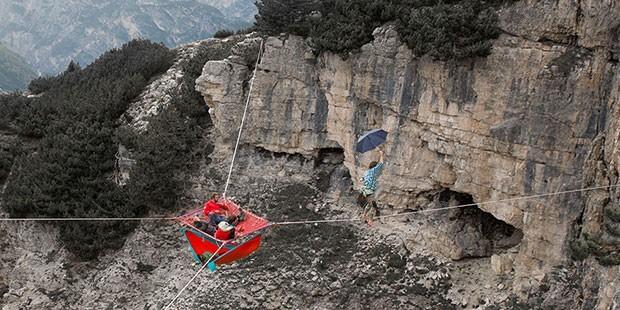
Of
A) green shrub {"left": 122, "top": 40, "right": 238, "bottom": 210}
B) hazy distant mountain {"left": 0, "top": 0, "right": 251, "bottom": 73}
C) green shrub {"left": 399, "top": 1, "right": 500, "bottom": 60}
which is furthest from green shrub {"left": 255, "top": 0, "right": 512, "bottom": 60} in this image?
hazy distant mountain {"left": 0, "top": 0, "right": 251, "bottom": 73}

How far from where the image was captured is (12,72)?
386ft

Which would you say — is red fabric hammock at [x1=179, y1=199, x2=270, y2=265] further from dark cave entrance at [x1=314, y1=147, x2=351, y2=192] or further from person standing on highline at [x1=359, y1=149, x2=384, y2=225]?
dark cave entrance at [x1=314, y1=147, x2=351, y2=192]

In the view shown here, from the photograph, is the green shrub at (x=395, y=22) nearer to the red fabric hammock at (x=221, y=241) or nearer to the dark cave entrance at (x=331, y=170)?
the dark cave entrance at (x=331, y=170)

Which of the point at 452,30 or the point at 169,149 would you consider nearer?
the point at 452,30

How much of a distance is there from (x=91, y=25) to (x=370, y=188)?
16980 centimetres

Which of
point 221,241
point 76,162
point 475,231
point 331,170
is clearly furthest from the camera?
point 76,162

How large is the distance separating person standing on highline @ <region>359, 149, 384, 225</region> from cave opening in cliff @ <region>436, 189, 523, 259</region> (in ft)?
9.58

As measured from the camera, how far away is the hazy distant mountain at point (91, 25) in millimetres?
160250

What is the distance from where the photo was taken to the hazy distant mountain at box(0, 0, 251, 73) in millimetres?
160250

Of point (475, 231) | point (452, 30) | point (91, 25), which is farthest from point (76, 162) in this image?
point (91, 25)

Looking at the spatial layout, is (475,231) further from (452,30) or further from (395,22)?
(395,22)

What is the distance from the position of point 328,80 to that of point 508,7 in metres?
8.06

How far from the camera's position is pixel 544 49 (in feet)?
55.5

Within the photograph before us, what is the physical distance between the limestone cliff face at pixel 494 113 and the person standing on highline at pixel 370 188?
1.27 ft
